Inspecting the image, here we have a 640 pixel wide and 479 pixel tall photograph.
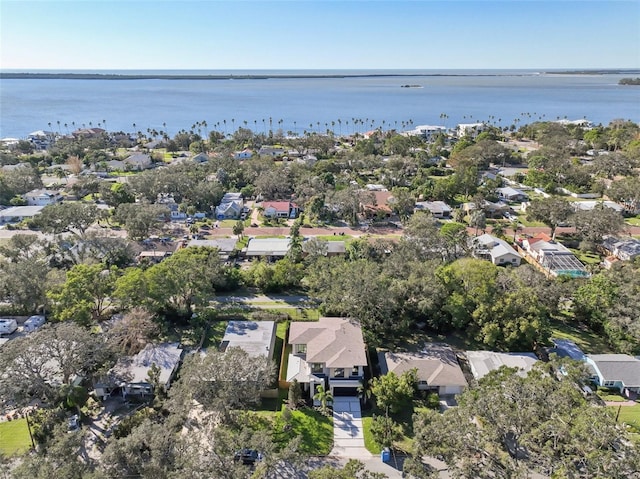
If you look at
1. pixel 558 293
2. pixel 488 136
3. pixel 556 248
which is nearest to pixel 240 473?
pixel 558 293

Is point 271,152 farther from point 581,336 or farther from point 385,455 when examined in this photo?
point 385,455

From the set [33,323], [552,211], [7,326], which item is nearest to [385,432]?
[33,323]

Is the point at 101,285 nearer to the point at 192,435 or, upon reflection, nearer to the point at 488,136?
the point at 192,435

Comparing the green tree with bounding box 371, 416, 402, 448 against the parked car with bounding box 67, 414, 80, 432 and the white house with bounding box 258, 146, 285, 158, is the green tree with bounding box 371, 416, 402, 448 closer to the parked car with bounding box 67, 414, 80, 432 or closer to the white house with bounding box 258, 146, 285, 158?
the parked car with bounding box 67, 414, 80, 432

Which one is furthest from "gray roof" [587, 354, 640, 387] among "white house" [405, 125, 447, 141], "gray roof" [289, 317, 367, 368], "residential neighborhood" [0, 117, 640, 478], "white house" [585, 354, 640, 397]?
"white house" [405, 125, 447, 141]

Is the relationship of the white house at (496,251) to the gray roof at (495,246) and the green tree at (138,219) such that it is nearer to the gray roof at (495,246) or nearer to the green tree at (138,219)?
the gray roof at (495,246)

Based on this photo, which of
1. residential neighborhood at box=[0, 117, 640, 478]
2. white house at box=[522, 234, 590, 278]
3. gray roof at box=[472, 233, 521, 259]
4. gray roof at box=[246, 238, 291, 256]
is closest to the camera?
residential neighborhood at box=[0, 117, 640, 478]
